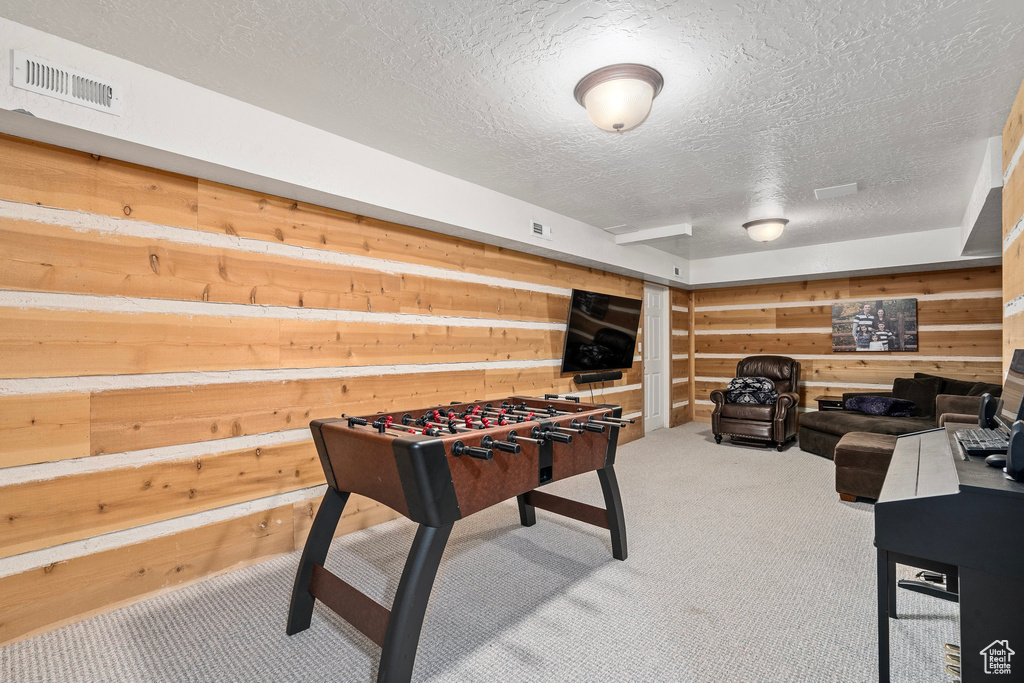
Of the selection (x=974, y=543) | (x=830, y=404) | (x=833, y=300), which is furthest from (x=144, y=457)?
(x=833, y=300)

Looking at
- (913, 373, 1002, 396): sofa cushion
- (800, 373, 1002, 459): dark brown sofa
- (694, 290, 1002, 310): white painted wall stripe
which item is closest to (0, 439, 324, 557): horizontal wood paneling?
(800, 373, 1002, 459): dark brown sofa

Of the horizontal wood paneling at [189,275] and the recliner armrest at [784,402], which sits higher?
the horizontal wood paneling at [189,275]

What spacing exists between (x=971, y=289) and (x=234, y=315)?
7265 millimetres

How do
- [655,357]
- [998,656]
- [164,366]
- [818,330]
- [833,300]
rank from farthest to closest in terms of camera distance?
[655,357]
[818,330]
[833,300]
[164,366]
[998,656]

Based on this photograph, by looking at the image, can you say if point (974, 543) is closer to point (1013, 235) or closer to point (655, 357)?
point (1013, 235)

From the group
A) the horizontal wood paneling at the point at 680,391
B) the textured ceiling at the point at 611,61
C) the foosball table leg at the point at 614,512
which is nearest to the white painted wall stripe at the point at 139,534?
the foosball table leg at the point at 614,512

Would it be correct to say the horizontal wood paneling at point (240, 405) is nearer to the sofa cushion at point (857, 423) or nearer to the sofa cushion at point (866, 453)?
the sofa cushion at point (866, 453)

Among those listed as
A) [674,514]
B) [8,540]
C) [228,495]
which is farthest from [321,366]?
[674,514]

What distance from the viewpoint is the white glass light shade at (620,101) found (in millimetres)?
2168

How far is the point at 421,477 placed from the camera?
5.56 feet

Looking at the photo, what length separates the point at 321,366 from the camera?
303 centimetres

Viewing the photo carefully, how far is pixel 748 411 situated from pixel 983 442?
4.05 meters

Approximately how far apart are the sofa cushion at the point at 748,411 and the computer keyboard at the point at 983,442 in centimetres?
→ 355

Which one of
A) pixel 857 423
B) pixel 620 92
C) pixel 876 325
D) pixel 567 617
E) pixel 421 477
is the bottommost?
pixel 567 617
